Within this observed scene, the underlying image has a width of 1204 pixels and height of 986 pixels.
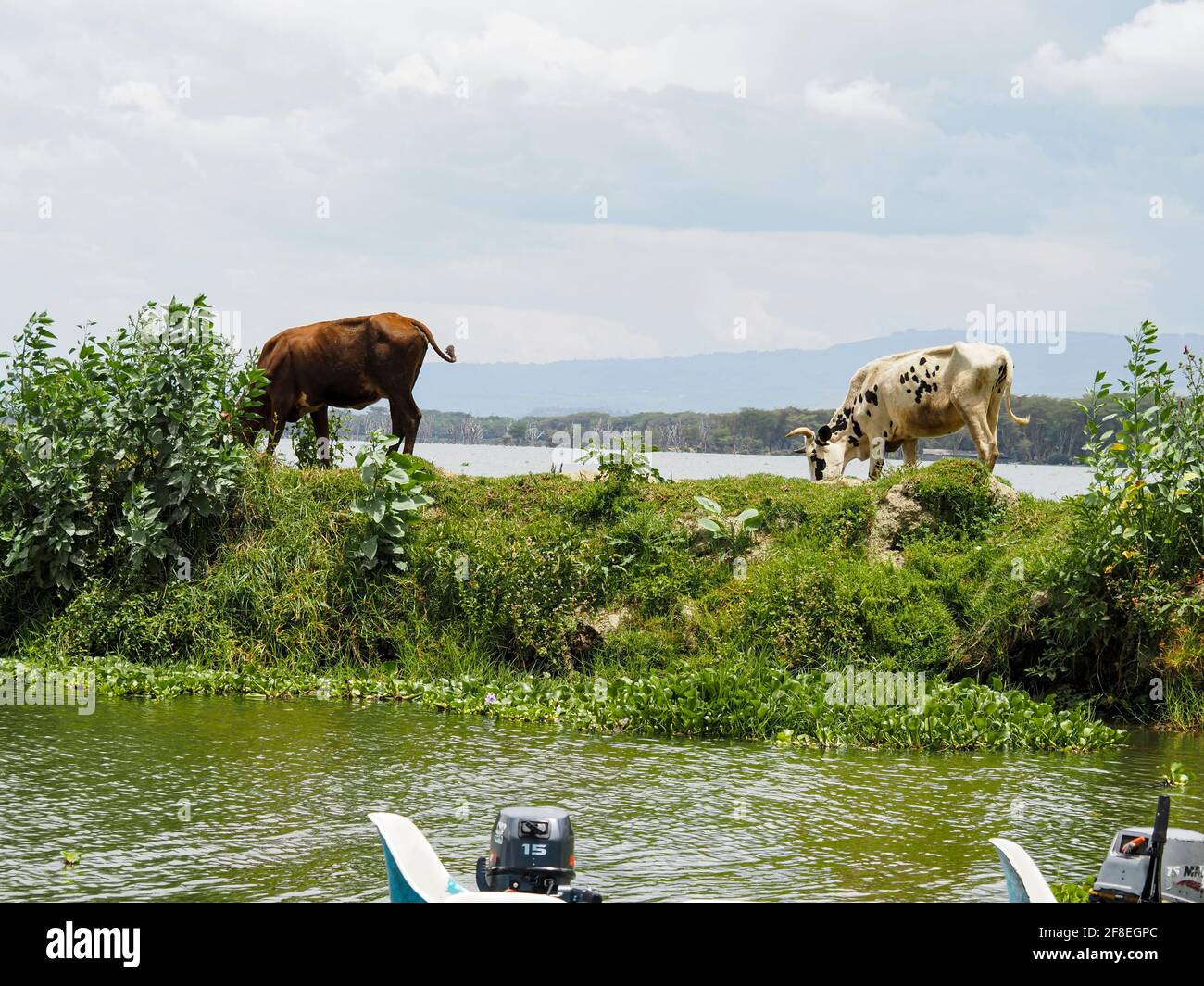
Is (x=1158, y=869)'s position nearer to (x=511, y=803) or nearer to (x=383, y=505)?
(x=511, y=803)

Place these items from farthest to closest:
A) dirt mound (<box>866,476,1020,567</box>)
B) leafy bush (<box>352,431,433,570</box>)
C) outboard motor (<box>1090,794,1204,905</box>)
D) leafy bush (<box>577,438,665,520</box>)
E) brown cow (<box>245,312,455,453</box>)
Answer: brown cow (<box>245,312,455,453</box>)
leafy bush (<box>577,438,665,520</box>)
dirt mound (<box>866,476,1020,567</box>)
leafy bush (<box>352,431,433,570</box>)
outboard motor (<box>1090,794,1204,905</box>)

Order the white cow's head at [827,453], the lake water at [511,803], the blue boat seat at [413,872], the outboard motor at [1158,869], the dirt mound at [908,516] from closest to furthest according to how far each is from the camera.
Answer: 1. the blue boat seat at [413,872]
2. the outboard motor at [1158,869]
3. the lake water at [511,803]
4. the dirt mound at [908,516]
5. the white cow's head at [827,453]

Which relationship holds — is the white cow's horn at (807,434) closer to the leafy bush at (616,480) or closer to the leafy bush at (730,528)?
the leafy bush at (616,480)

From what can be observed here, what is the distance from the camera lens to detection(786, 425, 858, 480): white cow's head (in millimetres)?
17609

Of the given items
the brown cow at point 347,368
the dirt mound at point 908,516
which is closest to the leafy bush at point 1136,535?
the dirt mound at point 908,516

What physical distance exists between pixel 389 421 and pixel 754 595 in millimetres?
5847

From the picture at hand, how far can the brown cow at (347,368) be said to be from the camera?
16.0m

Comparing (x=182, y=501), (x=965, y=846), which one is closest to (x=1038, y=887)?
(x=965, y=846)

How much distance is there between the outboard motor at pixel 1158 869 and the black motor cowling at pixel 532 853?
1876 mm

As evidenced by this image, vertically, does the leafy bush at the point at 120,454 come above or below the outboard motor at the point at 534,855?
above

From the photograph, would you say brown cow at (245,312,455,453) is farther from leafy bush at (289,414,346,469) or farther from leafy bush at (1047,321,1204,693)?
leafy bush at (1047,321,1204,693)

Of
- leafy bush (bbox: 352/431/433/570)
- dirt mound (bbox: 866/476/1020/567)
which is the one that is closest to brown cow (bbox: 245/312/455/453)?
leafy bush (bbox: 352/431/433/570)

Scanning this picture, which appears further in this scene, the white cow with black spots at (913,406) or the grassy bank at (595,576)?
the white cow with black spots at (913,406)

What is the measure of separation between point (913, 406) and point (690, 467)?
3024 millimetres
